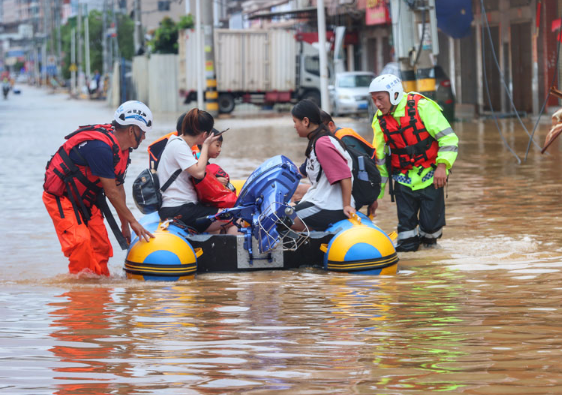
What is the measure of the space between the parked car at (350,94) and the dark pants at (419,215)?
24.2 m

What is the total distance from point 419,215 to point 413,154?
1.82ft

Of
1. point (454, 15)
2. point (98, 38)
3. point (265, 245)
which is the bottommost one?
point (265, 245)

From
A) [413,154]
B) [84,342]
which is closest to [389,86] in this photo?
[413,154]

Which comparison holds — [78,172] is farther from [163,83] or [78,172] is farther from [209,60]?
[163,83]

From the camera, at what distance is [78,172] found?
799 centimetres

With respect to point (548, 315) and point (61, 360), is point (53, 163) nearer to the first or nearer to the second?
point (61, 360)

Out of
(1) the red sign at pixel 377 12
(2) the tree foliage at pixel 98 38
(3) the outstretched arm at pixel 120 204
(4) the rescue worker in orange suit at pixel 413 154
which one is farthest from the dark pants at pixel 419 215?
(2) the tree foliage at pixel 98 38

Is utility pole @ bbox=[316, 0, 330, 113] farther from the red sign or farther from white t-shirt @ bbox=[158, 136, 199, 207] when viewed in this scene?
white t-shirt @ bbox=[158, 136, 199, 207]

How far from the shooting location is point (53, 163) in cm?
809

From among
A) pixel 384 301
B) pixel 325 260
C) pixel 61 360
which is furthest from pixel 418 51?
pixel 61 360

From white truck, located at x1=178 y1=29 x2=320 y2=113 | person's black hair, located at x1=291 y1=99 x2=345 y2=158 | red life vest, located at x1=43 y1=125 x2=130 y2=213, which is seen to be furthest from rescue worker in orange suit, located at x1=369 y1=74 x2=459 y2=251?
white truck, located at x1=178 y1=29 x2=320 y2=113

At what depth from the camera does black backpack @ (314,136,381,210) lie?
8.64 meters

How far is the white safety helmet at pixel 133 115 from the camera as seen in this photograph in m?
7.93

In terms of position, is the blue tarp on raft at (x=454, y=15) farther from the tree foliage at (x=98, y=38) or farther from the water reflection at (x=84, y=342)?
the tree foliage at (x=98, y=38)
